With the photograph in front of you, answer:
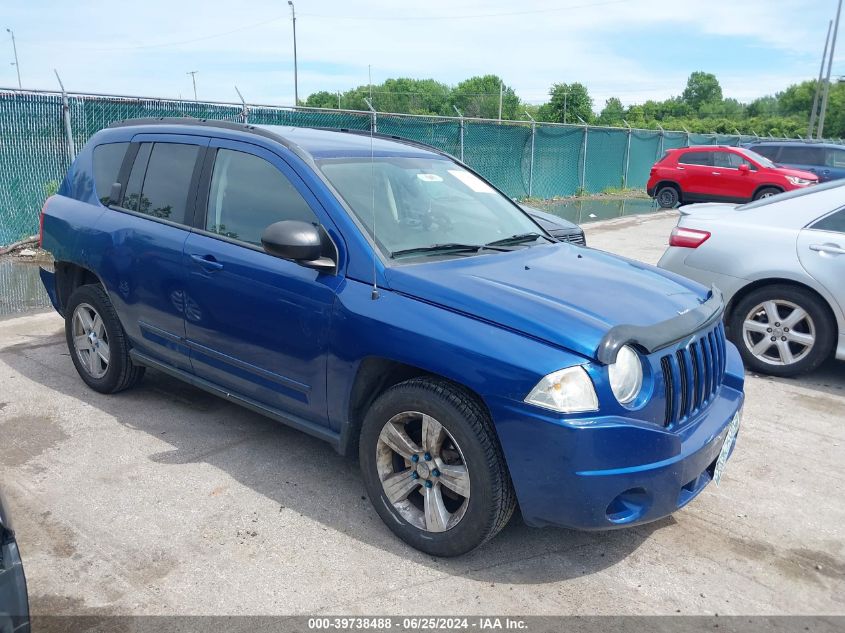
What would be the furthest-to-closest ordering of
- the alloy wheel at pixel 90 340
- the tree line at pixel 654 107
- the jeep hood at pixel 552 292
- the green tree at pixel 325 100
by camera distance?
the tree line at pixel 654 107 < the green tree at pixel 325 100 < the alloy wheel at pixel 90 340 < the jeep hood at pixel 552 292

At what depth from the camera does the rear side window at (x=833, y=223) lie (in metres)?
5.67

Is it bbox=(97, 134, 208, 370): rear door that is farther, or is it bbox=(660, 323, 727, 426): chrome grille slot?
bbox=(97, 134, 208, 370): rear door

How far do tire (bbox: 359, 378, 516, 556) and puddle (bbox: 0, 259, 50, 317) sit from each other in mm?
5370

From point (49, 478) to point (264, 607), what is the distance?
1.72 meters

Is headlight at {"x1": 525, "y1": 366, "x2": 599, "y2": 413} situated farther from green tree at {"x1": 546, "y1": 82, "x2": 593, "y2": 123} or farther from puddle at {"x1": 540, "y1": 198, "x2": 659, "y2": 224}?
green tree at {"x1": 546, "y1": 82, "x2": 593, "y2": 123}

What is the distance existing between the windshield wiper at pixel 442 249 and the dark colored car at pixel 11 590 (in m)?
1.96

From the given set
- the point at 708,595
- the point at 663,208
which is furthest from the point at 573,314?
the point at 663,208

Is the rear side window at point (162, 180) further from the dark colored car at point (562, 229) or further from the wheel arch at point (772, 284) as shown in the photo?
the wheel arch at point (772, 284)

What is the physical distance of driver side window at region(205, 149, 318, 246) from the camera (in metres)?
3.77

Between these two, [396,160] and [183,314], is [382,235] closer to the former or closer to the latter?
[396,160]

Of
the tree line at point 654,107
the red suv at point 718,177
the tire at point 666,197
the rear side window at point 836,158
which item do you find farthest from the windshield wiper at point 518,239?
the tree line at point 654,107

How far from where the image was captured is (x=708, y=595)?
305 centimetres

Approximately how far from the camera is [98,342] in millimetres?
4957

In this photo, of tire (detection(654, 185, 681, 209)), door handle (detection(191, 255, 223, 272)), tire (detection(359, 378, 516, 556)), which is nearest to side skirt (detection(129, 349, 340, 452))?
tire (detection(359, 378, 516, 556))
